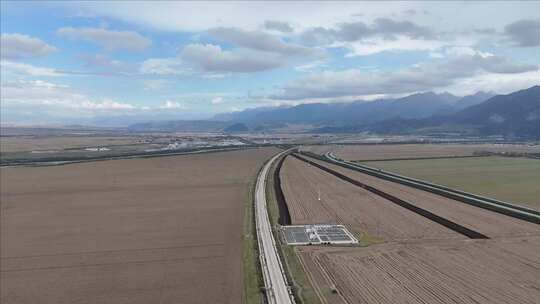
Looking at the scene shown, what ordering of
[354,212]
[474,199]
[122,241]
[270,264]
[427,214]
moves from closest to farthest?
[270,264] → [122,241] → [427,214] → [354,212] → [474,199]

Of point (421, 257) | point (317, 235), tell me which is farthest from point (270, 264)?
point (421, 257)

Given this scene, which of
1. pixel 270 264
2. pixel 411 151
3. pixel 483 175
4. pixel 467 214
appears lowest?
pixel 270 264

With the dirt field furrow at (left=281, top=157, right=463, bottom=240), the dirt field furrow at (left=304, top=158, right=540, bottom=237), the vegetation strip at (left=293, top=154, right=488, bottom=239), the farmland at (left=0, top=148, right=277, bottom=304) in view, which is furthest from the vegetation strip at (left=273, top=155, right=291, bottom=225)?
the dirt field furrow at (left=304, top=158, right=540, bottom=237)

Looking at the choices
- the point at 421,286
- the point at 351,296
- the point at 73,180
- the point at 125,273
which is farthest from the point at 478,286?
the point at 73,180

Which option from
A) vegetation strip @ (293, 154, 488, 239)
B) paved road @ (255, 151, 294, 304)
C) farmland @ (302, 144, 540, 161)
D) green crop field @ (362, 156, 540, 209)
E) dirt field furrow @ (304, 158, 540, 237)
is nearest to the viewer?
paved road @ (255, 151, 294, 304)

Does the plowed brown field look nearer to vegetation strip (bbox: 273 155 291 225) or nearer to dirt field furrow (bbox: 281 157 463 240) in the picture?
dirt field furrow (bbox: 281 157 463 240)

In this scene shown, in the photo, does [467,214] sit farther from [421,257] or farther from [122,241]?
[122,241]
